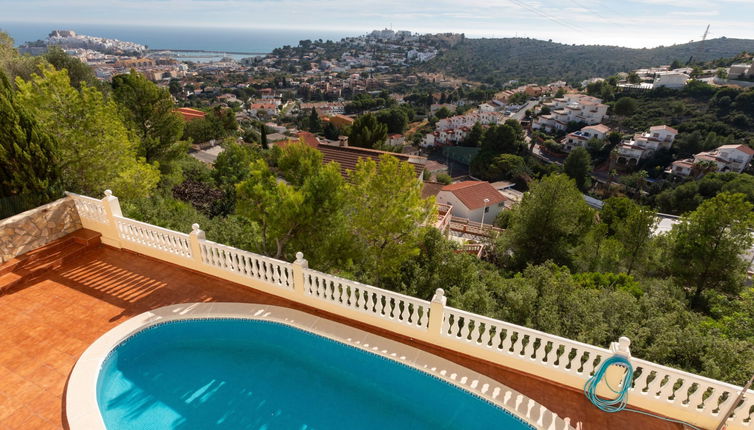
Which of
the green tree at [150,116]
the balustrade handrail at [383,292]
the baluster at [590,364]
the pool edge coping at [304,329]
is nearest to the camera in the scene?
the pool edge coping at [304,329]

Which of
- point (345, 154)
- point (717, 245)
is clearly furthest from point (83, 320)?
point (345, 154)

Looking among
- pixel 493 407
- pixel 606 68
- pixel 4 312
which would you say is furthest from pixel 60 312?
pixel 606 68

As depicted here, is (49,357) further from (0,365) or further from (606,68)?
(606,68)

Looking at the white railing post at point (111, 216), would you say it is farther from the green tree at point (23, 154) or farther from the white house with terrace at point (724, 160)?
the white house with terrace at point (724, 160)

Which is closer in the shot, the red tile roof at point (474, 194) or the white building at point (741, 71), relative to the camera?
the red tile roof at point (474, 194)

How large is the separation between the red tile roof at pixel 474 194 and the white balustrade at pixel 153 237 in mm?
34118

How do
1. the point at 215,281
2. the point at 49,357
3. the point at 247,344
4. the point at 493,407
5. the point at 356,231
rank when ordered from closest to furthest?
1. the point at 493,407
2. the point at 49,357
3. the point at 247,344
4. the point at 215,281
5. the point at 356,231

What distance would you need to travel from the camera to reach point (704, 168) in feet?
190

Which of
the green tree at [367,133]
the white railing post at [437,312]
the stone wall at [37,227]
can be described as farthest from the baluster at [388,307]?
the green tree at [367,133]

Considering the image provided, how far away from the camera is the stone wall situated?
808 cm

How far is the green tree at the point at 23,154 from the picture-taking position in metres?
7.95

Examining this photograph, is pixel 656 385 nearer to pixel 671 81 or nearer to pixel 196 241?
pixel 196 241

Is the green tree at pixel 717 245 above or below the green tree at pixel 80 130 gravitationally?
below

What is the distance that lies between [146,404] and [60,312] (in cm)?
294
